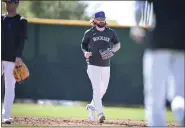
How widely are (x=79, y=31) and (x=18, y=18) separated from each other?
1401mm

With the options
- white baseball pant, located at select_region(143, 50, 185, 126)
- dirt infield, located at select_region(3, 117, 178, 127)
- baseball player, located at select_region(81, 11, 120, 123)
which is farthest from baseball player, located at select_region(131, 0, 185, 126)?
baseball player, located at select_region(81, 11, 120, 123)

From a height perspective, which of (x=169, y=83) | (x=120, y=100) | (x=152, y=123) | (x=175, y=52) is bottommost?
(x=120, y=100)

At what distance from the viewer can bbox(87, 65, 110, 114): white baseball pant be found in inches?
221

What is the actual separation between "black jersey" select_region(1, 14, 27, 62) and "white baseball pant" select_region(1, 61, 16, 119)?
67 mm

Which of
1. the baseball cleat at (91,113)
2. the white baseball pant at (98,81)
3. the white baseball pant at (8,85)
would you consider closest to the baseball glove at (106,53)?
the white baseball pant at (98,81)

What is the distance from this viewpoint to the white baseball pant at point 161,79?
3.26 meters

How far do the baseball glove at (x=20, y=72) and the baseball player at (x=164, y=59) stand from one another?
2.29m

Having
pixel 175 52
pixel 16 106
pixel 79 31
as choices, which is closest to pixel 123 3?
pixel 79 31

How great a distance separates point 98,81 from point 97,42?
459mm

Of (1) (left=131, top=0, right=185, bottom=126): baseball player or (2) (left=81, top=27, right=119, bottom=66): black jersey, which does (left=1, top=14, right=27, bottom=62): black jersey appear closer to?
(2) (left=81, top=27, right=119, bottom=66): black jersey

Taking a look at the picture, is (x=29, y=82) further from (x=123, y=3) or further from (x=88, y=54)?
(x=123, y=3)

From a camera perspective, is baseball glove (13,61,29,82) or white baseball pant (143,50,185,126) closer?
white baseball pant (143,50,185,126)

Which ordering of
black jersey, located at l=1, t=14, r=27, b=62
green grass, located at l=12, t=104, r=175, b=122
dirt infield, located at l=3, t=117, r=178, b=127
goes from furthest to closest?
green grass, located at l=12, t=104, r=175, b=122, black jersey, located at l=1, t=14, r=27, b=62, dirt infield, located at l=3, t=117, r=178, b=127

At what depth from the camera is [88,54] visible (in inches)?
224
